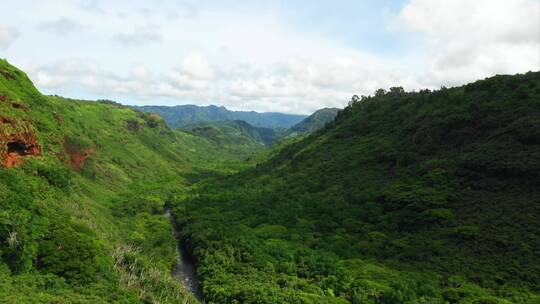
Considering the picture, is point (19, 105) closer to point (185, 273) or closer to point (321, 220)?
point (185, 273)

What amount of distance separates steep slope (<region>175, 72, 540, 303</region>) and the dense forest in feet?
1.27

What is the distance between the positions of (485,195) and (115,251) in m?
80.7

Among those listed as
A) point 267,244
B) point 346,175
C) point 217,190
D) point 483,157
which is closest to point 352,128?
point 346,175

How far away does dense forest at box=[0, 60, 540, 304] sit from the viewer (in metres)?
74.1

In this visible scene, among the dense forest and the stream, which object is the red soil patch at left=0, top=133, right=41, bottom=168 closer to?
the dense forest

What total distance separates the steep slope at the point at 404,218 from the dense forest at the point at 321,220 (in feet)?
1.27

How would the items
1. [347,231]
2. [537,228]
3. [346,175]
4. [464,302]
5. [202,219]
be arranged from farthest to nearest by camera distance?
[346,175]
[202,219]
[347,231]
[537,228]
[464,302]

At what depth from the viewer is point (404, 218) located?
10694cm

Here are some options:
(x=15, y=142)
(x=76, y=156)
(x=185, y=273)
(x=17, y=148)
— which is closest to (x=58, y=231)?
(x=15, y=142)

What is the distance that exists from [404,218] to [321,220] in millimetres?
22388

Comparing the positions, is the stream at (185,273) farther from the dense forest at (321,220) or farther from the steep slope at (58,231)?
the steep slope at (58,231)

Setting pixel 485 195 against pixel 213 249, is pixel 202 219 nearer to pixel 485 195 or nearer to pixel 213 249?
pixel 213 249

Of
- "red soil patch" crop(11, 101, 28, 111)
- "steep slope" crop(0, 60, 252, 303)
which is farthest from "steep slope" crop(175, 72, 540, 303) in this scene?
"red soil patch" crop(11, 101, 28, 111)

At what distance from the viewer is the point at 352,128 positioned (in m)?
190
